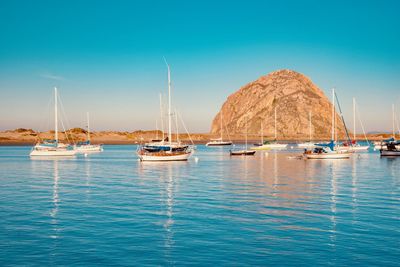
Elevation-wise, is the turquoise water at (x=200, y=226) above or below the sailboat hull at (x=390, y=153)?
below

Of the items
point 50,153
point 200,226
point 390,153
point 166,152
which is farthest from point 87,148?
point 200,226

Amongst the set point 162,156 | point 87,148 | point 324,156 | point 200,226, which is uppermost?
point 87,148

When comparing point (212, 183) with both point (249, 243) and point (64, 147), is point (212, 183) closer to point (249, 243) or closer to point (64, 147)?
point (249, 243)

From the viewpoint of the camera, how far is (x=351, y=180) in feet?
144

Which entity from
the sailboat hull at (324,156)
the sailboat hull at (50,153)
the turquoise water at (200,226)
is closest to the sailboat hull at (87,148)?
the sailboat hull at (50,153)

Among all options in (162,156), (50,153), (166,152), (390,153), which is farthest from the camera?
(50,153)

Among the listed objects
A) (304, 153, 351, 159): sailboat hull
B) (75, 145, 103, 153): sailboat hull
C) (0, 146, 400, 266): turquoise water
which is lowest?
(0, 146, 400, 266): turquoise water

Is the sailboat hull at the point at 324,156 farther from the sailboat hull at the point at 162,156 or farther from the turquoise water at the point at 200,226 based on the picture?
the turquoise water at the point at 200,226

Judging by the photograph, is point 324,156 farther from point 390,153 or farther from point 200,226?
point 200,226

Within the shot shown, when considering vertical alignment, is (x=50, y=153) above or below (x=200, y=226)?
above

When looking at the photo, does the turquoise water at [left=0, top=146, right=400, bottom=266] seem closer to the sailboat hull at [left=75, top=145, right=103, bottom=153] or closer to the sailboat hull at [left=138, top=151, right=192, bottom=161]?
the sailboat hull at [left=138, top=151, right=192, bottom=161]

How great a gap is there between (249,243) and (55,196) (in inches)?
758

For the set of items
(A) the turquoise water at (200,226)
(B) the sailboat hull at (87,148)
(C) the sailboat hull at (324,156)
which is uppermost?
(B) the sailboat hull at (87,148)

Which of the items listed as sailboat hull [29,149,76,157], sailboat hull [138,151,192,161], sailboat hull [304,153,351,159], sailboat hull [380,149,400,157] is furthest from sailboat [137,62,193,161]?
sailboat hull [380,149,400,157]
